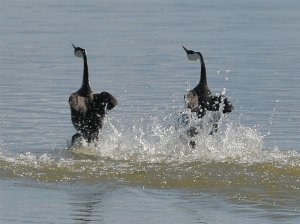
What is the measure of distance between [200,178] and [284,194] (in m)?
1.43

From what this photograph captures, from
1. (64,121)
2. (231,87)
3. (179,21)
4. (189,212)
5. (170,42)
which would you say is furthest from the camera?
(179,21)

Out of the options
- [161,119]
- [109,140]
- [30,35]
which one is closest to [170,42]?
[30,35]

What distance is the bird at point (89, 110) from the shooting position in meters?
19.4

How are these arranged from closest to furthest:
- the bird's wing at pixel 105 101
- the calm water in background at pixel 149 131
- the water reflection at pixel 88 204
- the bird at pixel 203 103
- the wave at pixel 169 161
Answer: the water reflection at pixel 88 204 < the calm water in background at pixel 149 131 < the wave at pixel 169 161 < the bird at pixel 203 103 < the bird's wing at pixel 105 101

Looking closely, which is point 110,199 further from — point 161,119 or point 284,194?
point 161,119

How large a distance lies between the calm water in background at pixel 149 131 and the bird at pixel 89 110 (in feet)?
0.74

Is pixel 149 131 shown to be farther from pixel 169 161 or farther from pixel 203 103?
pixel 169 161

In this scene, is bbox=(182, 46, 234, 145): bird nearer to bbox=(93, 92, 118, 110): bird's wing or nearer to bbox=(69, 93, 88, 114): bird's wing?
bbox=(93, 92, 118, 110): bird's wing

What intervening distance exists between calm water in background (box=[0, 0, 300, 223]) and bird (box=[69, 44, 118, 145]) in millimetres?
225

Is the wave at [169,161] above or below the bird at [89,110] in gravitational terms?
below

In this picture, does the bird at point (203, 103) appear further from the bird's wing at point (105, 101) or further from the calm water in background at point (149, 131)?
the bird's wing at point (105, 101)

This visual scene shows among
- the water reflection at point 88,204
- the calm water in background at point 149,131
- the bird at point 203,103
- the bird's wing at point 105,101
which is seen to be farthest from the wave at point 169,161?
the water reflection at point 88,204

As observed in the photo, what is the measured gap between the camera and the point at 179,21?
4869 centimetres

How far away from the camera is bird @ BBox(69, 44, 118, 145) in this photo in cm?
1936
